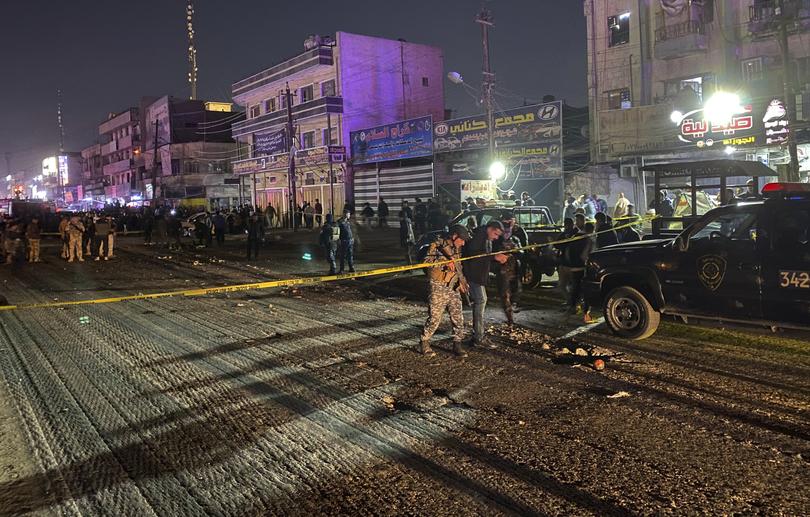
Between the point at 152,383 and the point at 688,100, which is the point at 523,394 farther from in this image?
the point at 688,100

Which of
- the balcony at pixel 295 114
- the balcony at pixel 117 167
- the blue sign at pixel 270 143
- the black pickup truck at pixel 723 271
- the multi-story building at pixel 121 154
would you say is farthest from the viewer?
the balcony at pixel 117 167

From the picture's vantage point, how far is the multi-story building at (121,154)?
77438 millimetres

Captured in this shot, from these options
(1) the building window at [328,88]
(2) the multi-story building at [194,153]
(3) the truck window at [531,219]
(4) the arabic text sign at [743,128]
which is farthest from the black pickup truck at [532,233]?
(2) the multi-story building at [194,153]

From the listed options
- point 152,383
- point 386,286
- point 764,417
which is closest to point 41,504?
point 152,383

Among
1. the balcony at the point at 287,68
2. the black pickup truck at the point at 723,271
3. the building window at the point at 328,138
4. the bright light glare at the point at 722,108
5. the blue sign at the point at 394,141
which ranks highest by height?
the balcony at the point at 287,68

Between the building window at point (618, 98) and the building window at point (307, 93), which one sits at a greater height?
the building window at point (307, 93)

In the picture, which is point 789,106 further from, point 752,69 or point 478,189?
point 478,189

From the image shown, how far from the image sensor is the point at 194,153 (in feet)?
208

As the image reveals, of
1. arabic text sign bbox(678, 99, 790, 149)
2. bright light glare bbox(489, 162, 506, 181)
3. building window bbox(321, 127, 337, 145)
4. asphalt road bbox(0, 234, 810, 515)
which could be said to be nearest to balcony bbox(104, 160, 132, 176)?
building window bbox(321, 127, 337, 145)

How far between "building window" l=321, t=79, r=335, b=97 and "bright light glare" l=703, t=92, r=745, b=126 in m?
24.5

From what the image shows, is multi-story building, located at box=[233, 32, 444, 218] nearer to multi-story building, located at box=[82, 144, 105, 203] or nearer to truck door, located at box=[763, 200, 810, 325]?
truck door, located at box=[763, 200, 810, 325]

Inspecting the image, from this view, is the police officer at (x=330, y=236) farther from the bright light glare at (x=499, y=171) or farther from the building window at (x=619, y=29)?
the building window at (x=619, y=29)

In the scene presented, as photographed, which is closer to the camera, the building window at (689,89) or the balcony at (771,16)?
the balcony at (771,16)

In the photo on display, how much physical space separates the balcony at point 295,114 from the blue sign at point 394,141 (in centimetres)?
233
